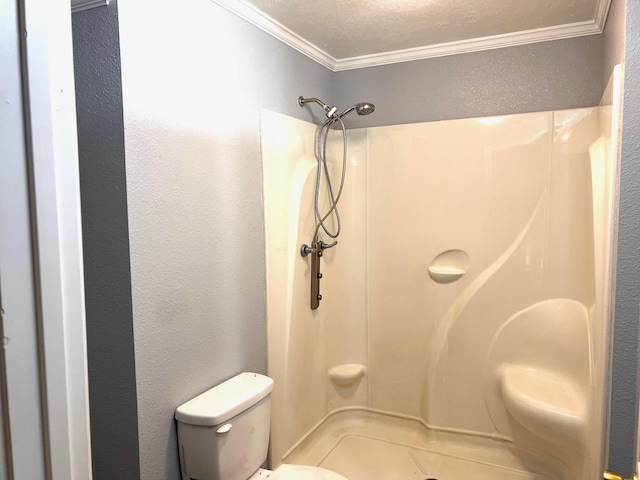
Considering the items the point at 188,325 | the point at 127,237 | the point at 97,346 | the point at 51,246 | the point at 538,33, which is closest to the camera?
the point at 51,246

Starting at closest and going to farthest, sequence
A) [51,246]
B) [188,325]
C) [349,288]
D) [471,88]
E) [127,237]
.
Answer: [51,246] < [127,237] < [188,325] < [471,88] < [349,288]

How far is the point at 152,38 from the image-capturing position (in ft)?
5.15

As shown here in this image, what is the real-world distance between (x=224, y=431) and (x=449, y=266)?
1585 mm

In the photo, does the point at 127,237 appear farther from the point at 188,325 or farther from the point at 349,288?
the point at 349,288

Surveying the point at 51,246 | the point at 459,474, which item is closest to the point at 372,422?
the point at 459,474

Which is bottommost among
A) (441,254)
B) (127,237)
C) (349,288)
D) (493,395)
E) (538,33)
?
(493,395)

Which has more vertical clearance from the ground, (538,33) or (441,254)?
(538,33)

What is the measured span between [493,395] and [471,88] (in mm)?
1699

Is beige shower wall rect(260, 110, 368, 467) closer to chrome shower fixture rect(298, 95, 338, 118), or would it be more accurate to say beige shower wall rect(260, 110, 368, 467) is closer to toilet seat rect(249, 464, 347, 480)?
chrome shower fixture rect(298, 95, 338, 118)

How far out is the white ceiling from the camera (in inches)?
81.2

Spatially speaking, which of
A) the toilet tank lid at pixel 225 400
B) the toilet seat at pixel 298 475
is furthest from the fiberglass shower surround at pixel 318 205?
the toilet seat at pixel 298 475

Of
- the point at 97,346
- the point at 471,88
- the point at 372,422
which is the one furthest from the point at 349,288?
the point at 97,346

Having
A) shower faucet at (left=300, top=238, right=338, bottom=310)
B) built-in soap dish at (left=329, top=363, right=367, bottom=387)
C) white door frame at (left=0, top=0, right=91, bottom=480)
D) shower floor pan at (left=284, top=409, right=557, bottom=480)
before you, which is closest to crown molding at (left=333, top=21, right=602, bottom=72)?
shower faucet at (left=300, top=238, right=338, bottom=310)

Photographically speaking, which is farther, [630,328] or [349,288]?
[349,288]
